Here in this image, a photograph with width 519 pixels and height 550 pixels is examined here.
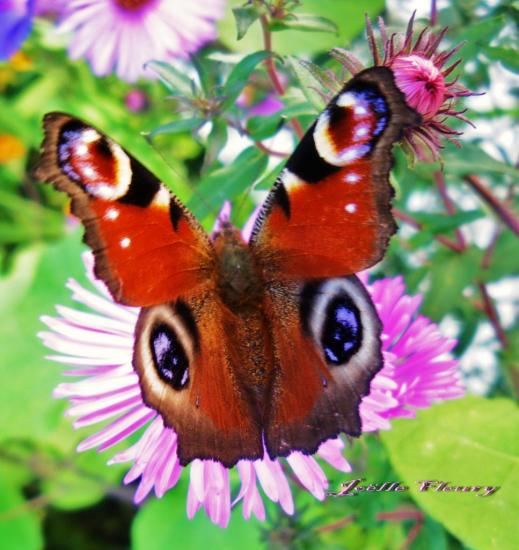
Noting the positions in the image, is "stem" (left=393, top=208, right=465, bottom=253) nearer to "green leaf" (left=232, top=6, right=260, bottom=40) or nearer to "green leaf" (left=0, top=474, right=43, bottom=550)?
"green leaf" (left=232, top=6, right=260, bottom=40)

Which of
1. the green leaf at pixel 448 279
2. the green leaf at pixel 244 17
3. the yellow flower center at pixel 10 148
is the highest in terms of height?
the green leaf at pixel 244 17

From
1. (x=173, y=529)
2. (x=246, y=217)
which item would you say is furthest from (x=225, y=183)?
(x=173, y=529)

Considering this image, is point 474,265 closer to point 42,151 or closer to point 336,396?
point 336,396

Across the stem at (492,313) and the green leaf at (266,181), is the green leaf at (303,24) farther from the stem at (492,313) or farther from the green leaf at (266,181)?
the stem at (492,313)

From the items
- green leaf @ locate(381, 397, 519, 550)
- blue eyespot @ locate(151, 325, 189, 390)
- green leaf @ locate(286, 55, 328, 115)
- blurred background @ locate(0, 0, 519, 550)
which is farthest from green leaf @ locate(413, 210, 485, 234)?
blue eyespot @ locate(151, 325, 189, 390)

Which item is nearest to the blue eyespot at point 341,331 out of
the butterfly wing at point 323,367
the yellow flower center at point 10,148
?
the butterfly wing at point 323,367

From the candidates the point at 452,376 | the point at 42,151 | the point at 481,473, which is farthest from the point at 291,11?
the point at 481,473
